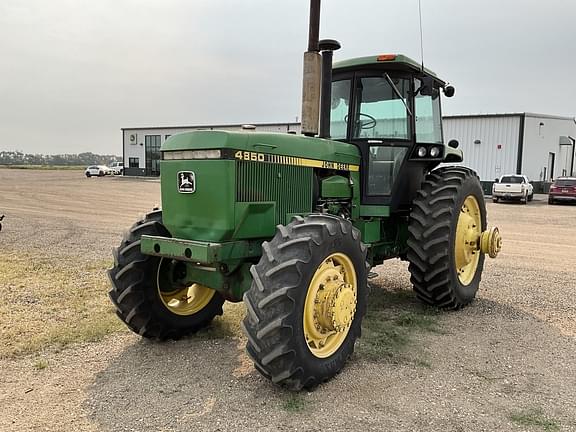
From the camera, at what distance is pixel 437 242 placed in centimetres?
546

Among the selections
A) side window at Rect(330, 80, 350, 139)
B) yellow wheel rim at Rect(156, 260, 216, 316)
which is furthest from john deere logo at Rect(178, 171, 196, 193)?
side window at Rect(330, 80, 350, 139)

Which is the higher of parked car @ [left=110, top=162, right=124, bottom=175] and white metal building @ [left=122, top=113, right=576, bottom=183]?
white metal building @ [left=122, top=113, right=576, bottom=183]

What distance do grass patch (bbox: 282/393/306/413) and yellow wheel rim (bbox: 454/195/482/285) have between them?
305 cm

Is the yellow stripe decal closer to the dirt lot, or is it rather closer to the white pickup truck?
the dirt lot

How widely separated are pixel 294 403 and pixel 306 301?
72cm

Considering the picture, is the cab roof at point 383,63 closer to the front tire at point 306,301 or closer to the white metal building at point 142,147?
the front tire at point 306,301

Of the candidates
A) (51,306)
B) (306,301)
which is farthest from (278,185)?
(51,306)

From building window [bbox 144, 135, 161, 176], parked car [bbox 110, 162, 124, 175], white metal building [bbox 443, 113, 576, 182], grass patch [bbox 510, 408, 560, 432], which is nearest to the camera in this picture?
grass patch [bbox 510, 408, 560, 432]

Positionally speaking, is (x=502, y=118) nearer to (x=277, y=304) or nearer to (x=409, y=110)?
(x=409, y=110)

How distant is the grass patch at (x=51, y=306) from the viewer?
477 centimetres

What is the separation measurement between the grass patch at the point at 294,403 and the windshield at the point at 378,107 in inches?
122

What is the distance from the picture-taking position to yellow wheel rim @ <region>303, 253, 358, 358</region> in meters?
3.79

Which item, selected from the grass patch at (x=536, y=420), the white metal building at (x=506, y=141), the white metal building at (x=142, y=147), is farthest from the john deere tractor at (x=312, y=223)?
the white metal building at (x=142, y=147)

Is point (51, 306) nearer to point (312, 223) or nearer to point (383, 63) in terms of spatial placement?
point (312, 223)
